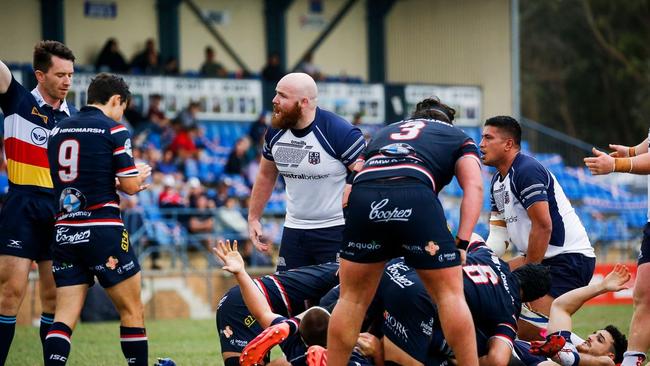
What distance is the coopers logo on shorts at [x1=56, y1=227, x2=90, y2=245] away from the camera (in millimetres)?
7477

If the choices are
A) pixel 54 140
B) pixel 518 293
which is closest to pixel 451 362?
pixel 518 293

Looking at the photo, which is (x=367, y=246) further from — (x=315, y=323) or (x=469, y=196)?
(x=315, y=323)

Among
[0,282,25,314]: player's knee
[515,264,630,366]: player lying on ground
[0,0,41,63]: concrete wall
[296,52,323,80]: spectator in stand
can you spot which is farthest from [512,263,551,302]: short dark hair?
[0,0,41,63]: concrete wall

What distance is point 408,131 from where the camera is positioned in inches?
271

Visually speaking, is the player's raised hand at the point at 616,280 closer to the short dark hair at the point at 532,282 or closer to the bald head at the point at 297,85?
the short dark hair at the point at 532,282

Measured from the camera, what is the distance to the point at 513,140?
904 centimetres

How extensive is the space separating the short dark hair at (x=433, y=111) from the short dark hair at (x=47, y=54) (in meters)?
2.79

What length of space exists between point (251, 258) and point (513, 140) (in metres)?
9.20

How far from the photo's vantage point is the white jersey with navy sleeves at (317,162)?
885 cm

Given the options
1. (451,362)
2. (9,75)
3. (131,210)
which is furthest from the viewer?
(131,210)

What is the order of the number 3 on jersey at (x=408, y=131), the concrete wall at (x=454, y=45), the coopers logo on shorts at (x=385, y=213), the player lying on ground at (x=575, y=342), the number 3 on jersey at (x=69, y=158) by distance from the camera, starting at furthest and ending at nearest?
the concrete wall at (x=454, y=45), the player lying on ground at (x=575, y=342), the number 3 on jersey at (x=69, y=158), the number 3 on jersey at (x=408, y=131), the coopers logo on shorts at (x=385, y=213)

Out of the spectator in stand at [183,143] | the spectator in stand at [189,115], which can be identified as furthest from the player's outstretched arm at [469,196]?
the spectator in stand at [189,115]

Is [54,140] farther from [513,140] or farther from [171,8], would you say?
[171,8]

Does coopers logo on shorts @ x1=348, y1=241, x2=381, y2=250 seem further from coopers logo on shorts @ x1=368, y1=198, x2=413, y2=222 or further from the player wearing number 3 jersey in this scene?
coopers logo on shorts @ x1=368, y1=198, x2=413, y2=222
